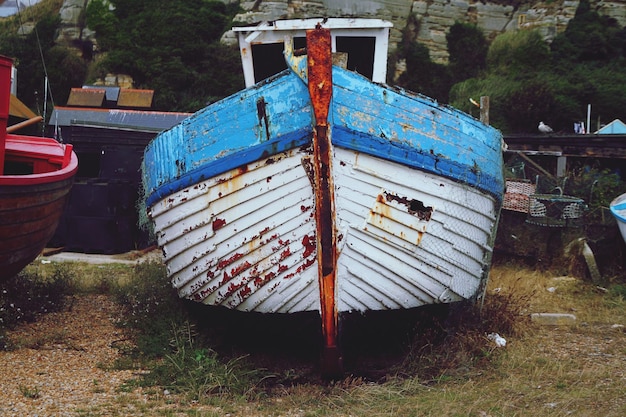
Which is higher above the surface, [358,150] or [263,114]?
[263,114]

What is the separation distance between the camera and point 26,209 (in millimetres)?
5367

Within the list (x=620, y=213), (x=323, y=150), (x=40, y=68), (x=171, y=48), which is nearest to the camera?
(x=323, y=150)

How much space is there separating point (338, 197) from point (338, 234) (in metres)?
0.25

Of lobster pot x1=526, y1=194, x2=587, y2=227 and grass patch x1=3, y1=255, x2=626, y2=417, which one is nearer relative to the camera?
grass patch x1=3, y1=255, x2=626, y2=417

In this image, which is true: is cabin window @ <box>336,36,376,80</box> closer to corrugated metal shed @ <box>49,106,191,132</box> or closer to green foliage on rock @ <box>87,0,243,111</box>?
corrugated metal shed @ <box>49,106,191,132</box>

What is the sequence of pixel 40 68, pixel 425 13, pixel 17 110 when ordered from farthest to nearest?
pixel 425 13 < pixel 40 68 < pixel 17 110

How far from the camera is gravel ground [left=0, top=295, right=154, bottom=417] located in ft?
13.6

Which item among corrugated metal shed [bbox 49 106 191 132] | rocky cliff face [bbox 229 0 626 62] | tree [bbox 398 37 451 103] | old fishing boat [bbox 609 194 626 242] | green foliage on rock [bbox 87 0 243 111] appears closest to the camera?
old fishing boat [bbox 609 194 626 242]

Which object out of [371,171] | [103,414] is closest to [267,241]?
[371,171]

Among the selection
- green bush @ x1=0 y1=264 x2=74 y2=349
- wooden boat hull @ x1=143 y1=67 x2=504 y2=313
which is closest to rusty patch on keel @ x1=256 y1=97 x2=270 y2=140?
wooden boat hull @ x1=143 y1=67 x2=504 y2=313

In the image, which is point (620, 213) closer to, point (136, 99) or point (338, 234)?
point (338, 234)

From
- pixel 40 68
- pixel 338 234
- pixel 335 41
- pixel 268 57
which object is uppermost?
pixel 335 41

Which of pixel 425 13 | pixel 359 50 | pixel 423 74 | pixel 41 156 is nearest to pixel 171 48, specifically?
pixel 423 74

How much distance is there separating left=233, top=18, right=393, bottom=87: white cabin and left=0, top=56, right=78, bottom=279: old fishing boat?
2008 mm
